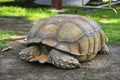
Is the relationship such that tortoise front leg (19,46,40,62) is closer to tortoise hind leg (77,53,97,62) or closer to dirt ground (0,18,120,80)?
dirt ground (0,18,120,80)

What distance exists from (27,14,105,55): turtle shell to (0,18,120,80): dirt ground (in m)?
0.26

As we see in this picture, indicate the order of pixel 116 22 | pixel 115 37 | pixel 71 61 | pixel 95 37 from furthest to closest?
1. pixel 116 22
2. pixel 115 37
3. pixel 95 37
4. pixel 71 61

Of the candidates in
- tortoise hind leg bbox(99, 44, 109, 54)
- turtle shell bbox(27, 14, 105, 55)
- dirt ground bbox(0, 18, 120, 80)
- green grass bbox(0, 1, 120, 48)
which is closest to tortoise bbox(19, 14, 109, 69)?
turtle shell bbox(27, 14, 105, 55)

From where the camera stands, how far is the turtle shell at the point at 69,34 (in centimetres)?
510

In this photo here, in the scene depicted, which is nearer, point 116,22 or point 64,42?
point 64,42

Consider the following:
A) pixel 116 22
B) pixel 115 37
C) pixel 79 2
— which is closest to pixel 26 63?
pixel 115 37

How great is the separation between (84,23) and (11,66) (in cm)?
126

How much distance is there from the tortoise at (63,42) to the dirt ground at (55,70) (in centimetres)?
10

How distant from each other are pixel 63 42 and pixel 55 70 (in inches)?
15.9

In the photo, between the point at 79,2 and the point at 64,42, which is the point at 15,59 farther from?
the point at 79,2

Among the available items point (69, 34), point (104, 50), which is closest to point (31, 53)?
point (69, 34)

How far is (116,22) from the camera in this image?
9297mm

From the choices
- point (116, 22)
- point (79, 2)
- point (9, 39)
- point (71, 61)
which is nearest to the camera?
point (71, 61)

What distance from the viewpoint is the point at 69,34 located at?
5172 mm
